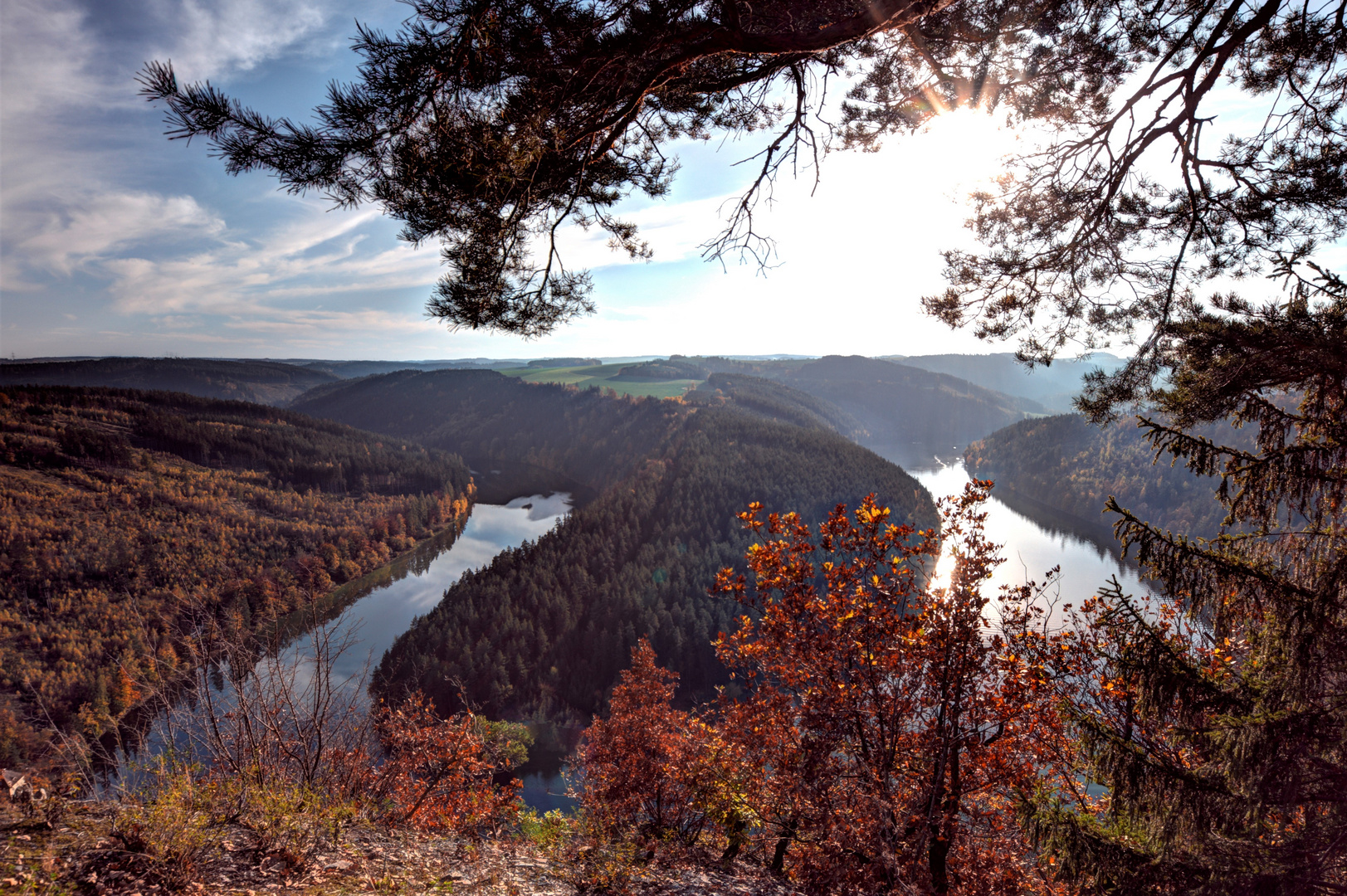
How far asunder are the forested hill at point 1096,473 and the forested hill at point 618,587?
3985 centimetres

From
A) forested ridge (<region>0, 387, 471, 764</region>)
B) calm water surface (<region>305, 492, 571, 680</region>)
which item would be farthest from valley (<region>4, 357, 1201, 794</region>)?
forested ridge (<region>0, 387, 471, 764</region>)

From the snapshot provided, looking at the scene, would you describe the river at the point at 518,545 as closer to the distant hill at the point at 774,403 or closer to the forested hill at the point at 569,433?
the forested hill at the point at 569,433

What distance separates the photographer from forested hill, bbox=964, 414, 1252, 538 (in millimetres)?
87812

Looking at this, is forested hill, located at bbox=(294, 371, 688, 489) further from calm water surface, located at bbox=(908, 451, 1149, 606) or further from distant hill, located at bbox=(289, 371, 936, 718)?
calm water surface, located at bbox=(908, 451, 1149, 606)

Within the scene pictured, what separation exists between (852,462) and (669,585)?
44405mm

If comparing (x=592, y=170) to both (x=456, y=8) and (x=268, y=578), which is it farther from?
(x=268, y=578)

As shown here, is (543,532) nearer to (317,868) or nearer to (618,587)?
(618,587)

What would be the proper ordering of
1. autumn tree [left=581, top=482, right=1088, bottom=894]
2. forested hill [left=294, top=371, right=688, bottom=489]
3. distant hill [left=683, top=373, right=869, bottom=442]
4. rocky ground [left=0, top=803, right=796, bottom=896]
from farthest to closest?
distant hill [left=683, top=373, right=869, bottom=442]
forested hill [left=294, top=371, right=688, bottom=489]
autumn tree [left=581, top=482, right=1088, bottom=894]
rocky ground [left=0, top=803, right=796, bottom=896]

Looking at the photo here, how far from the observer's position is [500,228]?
13.6 ft

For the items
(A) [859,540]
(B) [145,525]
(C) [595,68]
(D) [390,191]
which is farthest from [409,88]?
(B) [145,525]

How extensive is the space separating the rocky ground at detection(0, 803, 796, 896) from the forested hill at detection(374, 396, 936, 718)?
24.0 metres

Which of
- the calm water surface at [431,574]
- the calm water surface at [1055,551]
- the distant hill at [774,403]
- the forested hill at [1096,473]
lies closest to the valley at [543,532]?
the calm water surface at [431,574]

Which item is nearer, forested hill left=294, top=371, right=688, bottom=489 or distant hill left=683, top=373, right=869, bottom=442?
forested hill left=294, top=371, right=688, bottom=489

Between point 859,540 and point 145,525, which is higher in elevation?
point 859,540
